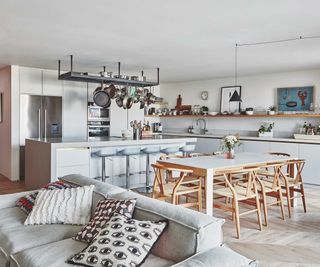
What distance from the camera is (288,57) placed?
5.39 m

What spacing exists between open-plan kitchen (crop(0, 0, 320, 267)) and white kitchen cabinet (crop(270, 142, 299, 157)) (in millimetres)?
21

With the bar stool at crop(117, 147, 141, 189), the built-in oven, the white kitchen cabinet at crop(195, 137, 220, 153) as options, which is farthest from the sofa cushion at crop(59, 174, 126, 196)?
the white kitchen cabinet at crop(195, 137, 220, 153)

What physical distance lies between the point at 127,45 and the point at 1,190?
3.44 m

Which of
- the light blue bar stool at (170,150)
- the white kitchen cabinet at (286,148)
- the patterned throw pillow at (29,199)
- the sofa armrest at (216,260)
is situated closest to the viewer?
the sofa armrest at (216,260)

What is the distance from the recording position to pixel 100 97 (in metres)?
6.27

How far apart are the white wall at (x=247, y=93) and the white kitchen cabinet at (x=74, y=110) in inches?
115

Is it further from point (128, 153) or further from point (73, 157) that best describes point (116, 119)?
point (73, 157)

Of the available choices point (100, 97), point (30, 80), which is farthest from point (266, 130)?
point (30, 80)

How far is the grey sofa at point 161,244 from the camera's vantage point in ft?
5.77

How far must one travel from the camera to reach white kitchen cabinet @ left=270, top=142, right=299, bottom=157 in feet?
21.4

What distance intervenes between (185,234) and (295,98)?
603 centimetres

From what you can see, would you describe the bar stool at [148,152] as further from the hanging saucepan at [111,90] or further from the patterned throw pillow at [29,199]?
the patterned throw pillow at [29,199]

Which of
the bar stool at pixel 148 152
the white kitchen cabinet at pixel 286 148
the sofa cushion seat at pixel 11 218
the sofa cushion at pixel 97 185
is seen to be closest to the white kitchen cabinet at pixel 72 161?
the bar stool at pixel 148 152

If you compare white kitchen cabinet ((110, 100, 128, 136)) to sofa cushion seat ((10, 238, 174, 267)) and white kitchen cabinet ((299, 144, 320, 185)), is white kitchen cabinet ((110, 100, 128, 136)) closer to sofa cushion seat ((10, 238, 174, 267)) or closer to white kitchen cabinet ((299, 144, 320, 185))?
white kitchen cabinet ((299, 144, 320, 185))
